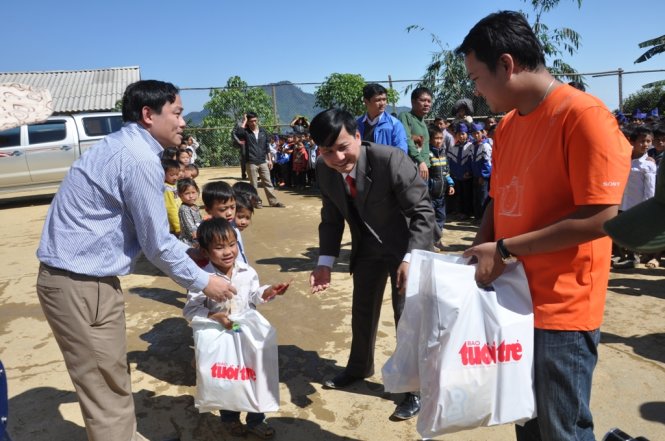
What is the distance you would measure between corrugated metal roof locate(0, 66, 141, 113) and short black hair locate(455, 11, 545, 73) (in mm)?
18104

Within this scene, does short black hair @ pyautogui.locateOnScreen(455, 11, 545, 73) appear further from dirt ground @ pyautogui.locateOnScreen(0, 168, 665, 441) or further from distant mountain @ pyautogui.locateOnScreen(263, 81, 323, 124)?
distant mountain @ pyautogui.locateOnScreen(263, 81, 323, 124)

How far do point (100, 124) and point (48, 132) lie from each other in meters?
1.07

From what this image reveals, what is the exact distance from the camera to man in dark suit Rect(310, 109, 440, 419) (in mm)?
2457

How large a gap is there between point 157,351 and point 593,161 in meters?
3.38

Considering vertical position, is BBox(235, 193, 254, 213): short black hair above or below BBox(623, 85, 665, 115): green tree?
below

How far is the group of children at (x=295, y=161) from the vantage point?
38.9 feet

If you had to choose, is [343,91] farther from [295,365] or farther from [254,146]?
[295,365]

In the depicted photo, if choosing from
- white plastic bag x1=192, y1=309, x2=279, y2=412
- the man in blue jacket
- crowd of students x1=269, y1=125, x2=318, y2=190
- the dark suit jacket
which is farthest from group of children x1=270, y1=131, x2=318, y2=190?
white plastic bag x1=192, y1=309, x2=279, y2=412

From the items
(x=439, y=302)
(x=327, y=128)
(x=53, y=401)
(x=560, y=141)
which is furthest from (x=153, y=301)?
(x=560, y=141)

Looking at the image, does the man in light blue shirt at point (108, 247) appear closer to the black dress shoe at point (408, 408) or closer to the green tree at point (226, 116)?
the black dress shoe at point (408, 408)

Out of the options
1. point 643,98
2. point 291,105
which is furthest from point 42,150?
point 291,105

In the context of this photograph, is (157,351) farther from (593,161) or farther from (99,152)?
(593,161)

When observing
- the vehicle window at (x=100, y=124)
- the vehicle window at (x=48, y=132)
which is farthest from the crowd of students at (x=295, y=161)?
the vehicle window at (x=48, y=132)

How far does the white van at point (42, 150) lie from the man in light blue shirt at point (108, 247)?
9771 millimetres
